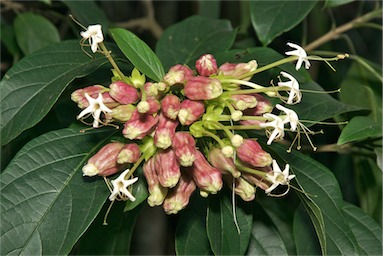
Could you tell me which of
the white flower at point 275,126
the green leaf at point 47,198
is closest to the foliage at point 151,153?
the green leaf at point 47,198

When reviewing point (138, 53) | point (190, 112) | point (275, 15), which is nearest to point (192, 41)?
point (275, 15)

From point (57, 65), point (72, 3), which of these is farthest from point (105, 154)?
point (72, 3)

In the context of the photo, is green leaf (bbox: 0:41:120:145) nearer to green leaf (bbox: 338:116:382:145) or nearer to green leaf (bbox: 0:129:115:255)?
green leaf (bbox: 0:129:115:255)

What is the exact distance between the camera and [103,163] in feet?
3.07

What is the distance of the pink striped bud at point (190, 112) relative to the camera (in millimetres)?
888

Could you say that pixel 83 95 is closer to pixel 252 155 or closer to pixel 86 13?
pixel 252 155

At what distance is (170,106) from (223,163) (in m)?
0.11

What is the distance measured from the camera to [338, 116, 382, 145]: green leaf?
1.11 m

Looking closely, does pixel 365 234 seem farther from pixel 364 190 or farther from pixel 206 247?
pixel 206 247

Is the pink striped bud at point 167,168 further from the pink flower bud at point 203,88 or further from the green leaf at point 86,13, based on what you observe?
the green leaf at point 86,13

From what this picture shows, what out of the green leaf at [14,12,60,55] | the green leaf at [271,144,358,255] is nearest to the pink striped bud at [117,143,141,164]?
the green leaf at [271,144,358,255]

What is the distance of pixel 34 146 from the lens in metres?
1.00

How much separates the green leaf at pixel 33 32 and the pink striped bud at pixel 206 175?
28.8 inches

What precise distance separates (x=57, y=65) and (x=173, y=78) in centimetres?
30
